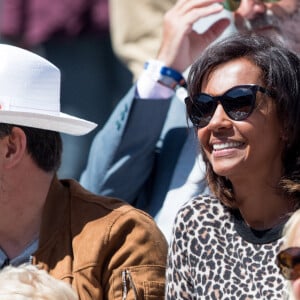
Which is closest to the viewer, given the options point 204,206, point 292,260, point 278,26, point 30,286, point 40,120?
point 292,260

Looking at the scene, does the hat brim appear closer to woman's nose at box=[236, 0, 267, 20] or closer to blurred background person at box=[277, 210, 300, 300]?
woman's nose at box=[236, 0, 267, 20]

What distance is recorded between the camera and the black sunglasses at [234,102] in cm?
401

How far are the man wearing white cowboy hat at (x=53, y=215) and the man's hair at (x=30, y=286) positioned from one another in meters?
0.39

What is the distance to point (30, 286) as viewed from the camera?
376 cm

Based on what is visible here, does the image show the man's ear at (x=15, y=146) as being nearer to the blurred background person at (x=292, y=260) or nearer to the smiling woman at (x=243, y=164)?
the smiling woman at (x=243, y=164)

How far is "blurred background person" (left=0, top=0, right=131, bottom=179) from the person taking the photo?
742cm

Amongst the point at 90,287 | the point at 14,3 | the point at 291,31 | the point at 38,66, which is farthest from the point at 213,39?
the point at 14,3

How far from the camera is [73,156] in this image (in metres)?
7.61

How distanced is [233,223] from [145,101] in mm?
1089

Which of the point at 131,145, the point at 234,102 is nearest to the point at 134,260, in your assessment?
the point at 234,102

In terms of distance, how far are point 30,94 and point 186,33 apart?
96cm

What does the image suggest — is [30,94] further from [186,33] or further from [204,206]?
[186,33]

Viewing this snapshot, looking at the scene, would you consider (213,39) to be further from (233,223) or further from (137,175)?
(233,223)

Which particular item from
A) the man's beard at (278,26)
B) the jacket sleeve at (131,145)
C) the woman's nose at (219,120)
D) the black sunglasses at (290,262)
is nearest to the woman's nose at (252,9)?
the man's beard at (278,26)
